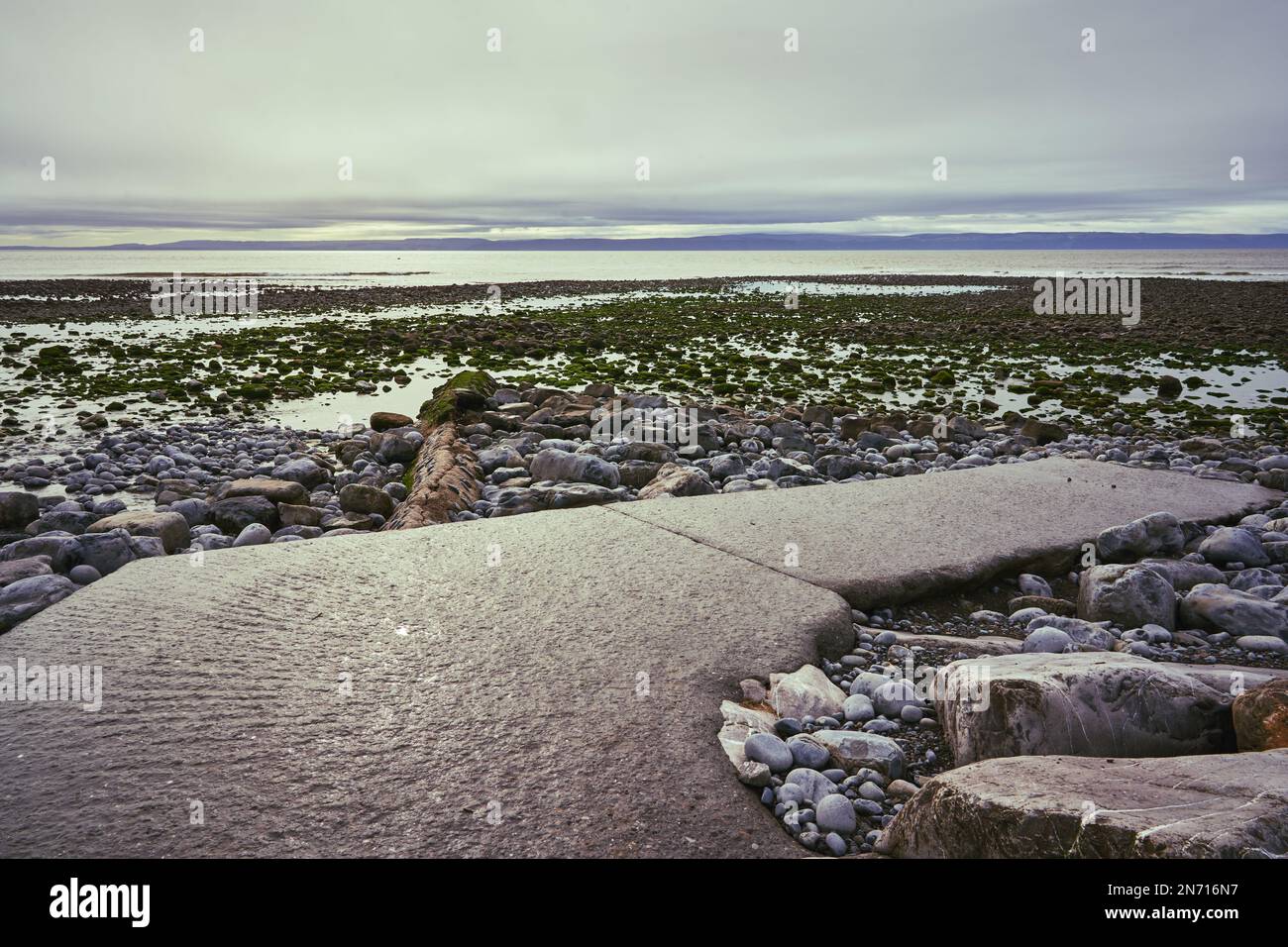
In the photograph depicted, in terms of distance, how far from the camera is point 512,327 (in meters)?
24.0

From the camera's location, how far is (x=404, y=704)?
301 centimetres

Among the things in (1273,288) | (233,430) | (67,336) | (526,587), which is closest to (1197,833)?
(526,587)

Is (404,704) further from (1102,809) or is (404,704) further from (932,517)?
(932,517)

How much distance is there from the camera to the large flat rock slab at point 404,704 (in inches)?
92.7

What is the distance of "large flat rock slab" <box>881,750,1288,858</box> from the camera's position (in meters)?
1.96

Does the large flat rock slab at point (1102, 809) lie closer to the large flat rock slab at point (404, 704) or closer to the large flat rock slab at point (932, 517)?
the large flat rock slab at point (404, 704)

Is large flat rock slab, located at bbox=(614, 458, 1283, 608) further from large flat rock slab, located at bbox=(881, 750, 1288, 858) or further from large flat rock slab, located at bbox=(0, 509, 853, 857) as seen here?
large flat rock slab, located at bbox=(881, 750, 1288, 858)

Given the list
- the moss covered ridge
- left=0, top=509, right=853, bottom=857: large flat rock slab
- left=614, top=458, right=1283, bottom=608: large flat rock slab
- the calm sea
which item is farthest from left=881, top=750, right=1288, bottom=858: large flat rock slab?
the calm sea

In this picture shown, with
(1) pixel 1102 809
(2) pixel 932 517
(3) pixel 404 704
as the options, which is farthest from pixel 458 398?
(1) pixel 1102 809

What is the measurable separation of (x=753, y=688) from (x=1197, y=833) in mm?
1595

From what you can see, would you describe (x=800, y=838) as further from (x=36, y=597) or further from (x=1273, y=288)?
(x=1273, y=288)

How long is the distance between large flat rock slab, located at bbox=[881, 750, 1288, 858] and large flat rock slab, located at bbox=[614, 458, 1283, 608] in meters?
1.90

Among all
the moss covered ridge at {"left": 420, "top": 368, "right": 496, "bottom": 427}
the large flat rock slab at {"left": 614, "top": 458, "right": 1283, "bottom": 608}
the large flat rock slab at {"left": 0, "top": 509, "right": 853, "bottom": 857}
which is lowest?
the large flat rock slab at {"left": 0, "top": 509, "right": 853, "bottom": 857}

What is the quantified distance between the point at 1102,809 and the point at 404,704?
2.21 m
